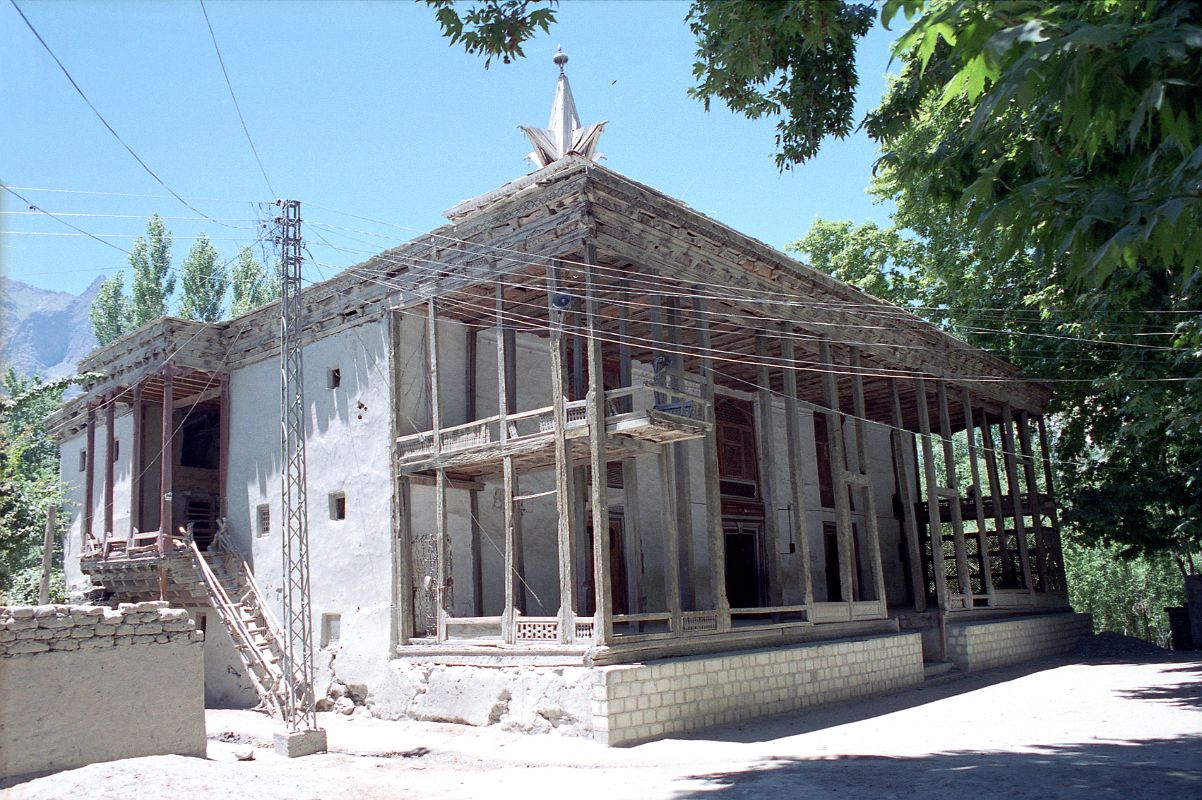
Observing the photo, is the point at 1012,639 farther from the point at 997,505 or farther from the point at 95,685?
the point at 95,685

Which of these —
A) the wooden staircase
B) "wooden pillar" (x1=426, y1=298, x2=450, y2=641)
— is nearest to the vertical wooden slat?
the wooden staircase

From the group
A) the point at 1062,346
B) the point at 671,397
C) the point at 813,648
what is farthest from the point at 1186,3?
the point at 1062,346

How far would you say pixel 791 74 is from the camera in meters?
9.88

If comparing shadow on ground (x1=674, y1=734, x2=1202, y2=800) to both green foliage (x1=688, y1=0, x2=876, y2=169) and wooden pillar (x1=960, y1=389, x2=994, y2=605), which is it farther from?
wooden pillar (x1=960, y1=389, x2=994, y2=605)

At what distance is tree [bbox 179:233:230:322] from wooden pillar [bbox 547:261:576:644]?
29500 mm

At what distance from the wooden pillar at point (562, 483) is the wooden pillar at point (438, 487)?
243 cm

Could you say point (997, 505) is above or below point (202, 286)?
below

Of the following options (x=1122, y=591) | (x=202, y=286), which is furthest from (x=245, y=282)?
(x=1122, y=591)

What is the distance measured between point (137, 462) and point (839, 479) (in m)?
15.7

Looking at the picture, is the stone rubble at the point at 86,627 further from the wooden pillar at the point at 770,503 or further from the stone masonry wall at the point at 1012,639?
the stone masonry wall at the point at 1012,639

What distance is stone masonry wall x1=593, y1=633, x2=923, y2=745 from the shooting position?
13.1 meters

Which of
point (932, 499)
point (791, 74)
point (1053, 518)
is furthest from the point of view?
point (1053, 518)

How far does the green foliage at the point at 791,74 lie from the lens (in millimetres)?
8570

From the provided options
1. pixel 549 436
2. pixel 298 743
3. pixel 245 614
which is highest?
pixel 549 436
